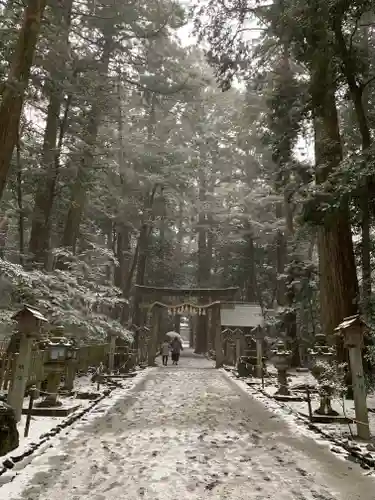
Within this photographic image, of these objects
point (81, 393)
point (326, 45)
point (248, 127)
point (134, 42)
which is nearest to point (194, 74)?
point (134, 42)

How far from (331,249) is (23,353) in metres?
7.02

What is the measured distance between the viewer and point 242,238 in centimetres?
2772

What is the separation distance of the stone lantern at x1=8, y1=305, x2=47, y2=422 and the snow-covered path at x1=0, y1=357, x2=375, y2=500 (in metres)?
1.21

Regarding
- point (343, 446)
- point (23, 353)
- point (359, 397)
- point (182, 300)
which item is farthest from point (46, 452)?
point (182, 300)

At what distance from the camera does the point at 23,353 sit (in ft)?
21.1

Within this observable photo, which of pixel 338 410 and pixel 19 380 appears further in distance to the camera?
pixel 338 410

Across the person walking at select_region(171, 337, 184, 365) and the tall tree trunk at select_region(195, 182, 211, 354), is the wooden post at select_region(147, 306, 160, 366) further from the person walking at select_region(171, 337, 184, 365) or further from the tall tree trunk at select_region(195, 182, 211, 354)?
the tall tree trunk at select_region(195, 182, 211, 354)

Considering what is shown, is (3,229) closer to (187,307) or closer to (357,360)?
(187,307)

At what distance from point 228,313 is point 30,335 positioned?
1644cm

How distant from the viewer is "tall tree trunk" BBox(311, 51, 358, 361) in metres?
9.28

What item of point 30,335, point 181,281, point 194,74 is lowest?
point 30,335

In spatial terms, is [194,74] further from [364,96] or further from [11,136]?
[11,136]

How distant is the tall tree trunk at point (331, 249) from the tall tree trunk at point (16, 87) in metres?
5.80

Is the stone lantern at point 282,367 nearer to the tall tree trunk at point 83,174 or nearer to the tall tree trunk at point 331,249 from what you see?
the tall tree trunk at point 331,249
